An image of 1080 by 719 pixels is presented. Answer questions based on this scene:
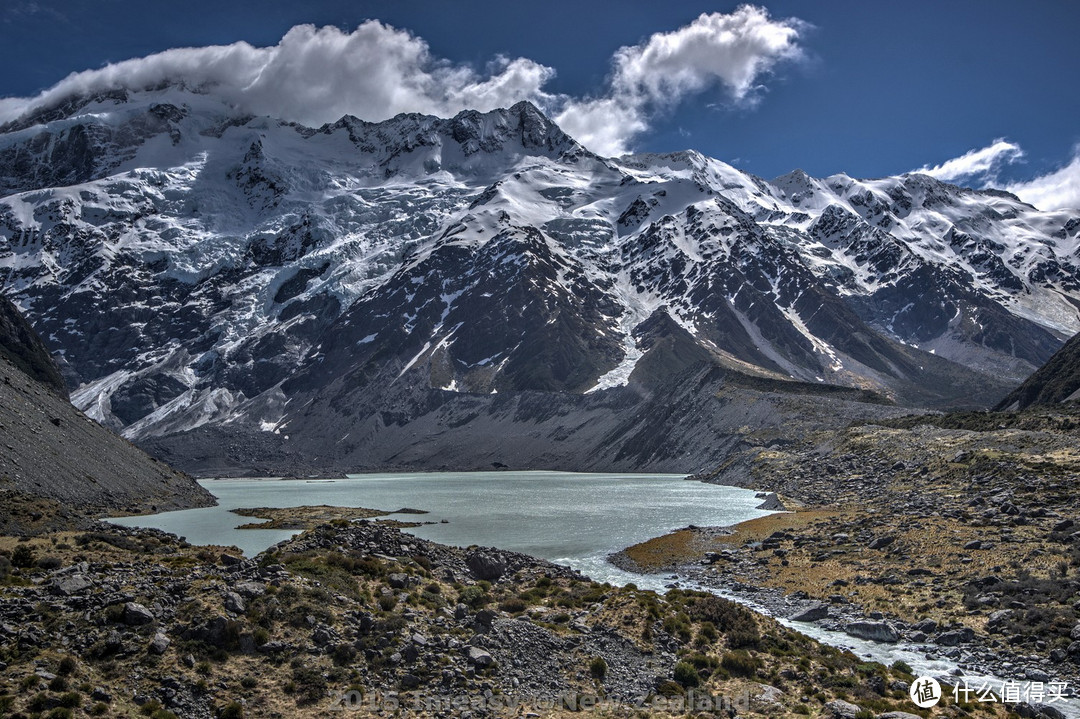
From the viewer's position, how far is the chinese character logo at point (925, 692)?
80.7 ft

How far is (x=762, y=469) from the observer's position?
384ft

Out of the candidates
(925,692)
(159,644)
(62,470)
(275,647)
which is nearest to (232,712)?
(275,647)

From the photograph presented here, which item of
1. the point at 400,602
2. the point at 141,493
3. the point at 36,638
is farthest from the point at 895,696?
the point at 141,493

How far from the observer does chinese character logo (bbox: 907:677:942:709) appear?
80.7ft

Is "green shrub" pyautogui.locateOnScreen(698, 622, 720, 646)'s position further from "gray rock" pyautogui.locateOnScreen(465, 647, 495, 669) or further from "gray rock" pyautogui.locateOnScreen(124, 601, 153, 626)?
"gray rock" pyautogui.locateOnScreen(124, 601, 153, 626)

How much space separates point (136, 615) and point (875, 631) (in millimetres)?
28307

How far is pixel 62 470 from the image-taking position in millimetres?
88625

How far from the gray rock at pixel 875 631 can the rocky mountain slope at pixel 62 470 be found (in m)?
59.0

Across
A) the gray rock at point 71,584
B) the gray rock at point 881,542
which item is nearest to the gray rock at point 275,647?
the gray rock at point 71,584

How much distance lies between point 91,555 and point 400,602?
23.1 meters

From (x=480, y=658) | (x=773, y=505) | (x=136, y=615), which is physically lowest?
(x=773, y=505)

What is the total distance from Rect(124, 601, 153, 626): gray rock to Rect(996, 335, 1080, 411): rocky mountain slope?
141 meters

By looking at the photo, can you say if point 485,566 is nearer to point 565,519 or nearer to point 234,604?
point 234,604

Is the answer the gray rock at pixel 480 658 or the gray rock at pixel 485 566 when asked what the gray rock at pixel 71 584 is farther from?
the gray rock at pixel 485 566
